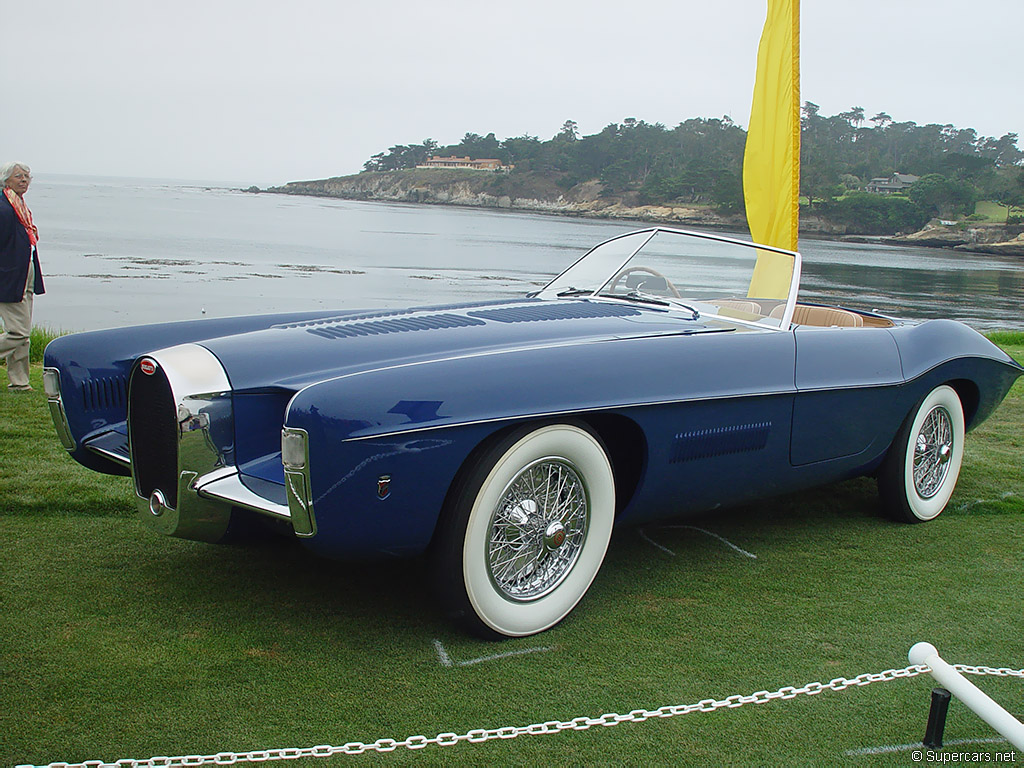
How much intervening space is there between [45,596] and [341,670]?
1.12m

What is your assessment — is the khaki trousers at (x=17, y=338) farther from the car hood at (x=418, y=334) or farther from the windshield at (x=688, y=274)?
the windshield at (x=688, y=274)

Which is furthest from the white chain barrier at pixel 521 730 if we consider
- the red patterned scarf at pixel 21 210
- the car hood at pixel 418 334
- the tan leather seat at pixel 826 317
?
the red patterned scarf at pixel 21 210

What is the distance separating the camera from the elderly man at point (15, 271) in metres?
6.16

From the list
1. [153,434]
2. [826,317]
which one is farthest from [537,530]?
[826,317]

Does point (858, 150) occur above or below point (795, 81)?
above

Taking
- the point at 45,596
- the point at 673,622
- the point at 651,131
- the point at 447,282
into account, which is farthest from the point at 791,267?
the point at 651,131

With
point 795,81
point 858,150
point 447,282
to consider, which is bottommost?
point 447,282

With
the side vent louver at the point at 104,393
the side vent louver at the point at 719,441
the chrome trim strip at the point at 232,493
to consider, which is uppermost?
the side vent louver at the point at 104,393

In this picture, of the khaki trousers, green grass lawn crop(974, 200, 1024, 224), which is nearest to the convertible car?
the khaki trousers

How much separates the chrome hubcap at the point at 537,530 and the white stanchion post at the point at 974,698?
1121 mm

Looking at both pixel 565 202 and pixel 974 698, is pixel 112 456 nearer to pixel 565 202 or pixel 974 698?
pixel 974 698

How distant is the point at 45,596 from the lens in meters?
2.94

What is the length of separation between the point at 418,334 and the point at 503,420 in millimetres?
823

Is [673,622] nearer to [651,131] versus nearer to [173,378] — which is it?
[173,378]
